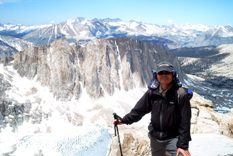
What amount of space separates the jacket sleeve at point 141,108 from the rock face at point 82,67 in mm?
93895

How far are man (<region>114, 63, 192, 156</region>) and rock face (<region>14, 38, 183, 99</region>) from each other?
94.9m

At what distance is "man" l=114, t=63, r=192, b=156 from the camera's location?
10234 millimetres

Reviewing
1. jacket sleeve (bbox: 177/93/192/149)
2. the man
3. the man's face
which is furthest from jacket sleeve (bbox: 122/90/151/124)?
jacket sleeve (bbox: 177/93/192/149)

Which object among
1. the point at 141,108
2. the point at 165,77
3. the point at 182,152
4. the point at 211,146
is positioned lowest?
the point at 211,146

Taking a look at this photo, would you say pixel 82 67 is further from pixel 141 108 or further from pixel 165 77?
pixel 165 77

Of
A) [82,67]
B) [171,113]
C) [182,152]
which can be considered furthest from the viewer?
[82,67]

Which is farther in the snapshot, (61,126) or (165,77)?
(61,126)

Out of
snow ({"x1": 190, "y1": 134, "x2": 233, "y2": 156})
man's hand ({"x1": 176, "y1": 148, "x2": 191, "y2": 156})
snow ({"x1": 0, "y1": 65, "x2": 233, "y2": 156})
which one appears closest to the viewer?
man's hand ({"x1": 176, "y1": 148, "x2": 191, "y2": 156})

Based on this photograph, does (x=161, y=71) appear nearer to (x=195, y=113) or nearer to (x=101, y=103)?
(x=195, y=113)

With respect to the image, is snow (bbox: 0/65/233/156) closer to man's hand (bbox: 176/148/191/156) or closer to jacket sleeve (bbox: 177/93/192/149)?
man's hand (bbox: 176/148/191/156)

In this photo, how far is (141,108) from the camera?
11570 millimetres

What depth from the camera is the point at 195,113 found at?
987 inches

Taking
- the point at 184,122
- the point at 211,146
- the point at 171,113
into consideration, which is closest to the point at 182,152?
the point at 184,122

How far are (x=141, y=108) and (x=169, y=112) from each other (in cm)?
128
